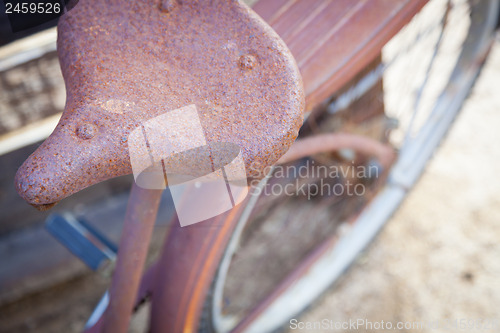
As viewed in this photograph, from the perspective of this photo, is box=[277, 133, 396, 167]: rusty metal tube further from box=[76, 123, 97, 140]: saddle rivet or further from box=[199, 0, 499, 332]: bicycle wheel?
box=[76, 123, 97, 140]: saddle rivet

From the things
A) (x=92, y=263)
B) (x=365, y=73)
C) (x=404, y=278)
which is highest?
(x=92, y=263)

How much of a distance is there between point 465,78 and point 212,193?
98cm

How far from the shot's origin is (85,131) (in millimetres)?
405

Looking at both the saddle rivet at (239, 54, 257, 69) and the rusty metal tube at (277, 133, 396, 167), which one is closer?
the saddle rivet at (239, 54, 257, 69)

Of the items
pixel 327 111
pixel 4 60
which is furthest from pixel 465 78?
pixel 4 60

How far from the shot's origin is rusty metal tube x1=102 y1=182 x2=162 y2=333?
22.4 inches

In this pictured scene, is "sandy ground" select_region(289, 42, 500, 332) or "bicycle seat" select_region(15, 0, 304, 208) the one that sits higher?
"bicycle seat" select_region(15, 0, 304, 208)

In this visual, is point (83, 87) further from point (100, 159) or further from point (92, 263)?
point (92, 263)

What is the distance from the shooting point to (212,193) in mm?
638

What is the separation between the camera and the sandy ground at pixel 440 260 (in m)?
1.26

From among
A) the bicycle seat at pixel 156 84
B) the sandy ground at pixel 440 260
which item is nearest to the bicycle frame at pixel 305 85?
the bicycle seat at pixel 156 84

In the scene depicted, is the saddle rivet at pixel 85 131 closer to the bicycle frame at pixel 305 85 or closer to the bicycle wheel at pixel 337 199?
the bicycle frame at pixel 305 85

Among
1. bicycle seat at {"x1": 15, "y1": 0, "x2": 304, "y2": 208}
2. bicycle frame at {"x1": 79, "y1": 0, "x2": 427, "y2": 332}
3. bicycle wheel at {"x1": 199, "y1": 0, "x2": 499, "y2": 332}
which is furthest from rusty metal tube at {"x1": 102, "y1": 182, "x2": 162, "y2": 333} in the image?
bicycle wheel at {"x1": 199, "y1": 0, "x2": 499, "y2": 332}

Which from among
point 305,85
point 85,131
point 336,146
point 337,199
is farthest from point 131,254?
point 337,199
